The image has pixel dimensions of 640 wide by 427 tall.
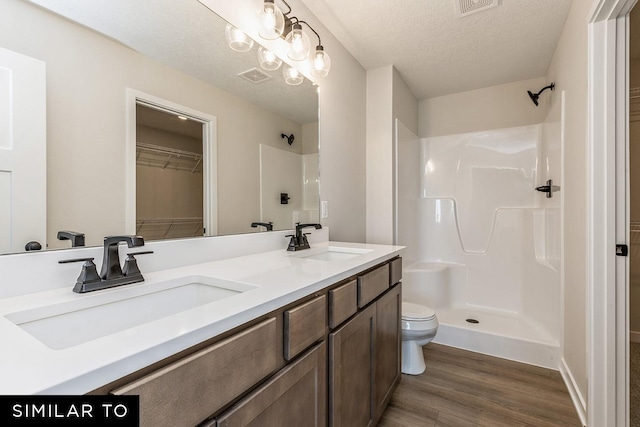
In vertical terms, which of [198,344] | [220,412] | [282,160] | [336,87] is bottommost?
[220,412]

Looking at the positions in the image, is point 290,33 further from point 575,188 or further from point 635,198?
point 635,198

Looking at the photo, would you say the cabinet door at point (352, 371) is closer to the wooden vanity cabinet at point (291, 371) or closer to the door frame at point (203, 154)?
the wooden vanity cabinet at point (291, 371)

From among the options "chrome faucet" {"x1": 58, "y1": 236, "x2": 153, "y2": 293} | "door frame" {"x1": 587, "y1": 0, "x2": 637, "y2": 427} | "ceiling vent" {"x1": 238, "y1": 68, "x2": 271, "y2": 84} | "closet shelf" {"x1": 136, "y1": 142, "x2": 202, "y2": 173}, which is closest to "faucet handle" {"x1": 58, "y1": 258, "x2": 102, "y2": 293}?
"chrome faucet" {"x1": 58, "y1": 236, "x2": 153, "y2": 293}

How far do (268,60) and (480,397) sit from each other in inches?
88.6

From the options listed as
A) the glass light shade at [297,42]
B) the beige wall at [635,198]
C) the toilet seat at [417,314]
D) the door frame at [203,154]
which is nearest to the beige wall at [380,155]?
the toilet seat at [417,314]

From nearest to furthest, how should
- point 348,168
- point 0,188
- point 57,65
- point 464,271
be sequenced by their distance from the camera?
1. point 0,188
2. point 57,65
3. point 348,168
4. point 464,271

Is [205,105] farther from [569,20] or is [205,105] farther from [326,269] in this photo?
[569,20]

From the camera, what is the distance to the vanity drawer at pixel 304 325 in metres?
0.80

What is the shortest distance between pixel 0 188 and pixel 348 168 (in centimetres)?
189

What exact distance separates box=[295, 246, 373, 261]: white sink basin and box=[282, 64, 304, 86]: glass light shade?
992 millimetres

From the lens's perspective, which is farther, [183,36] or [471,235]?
[471,235]

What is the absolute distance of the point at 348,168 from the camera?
7.61 ft

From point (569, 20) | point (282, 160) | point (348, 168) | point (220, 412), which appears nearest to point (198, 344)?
point (220, 412)

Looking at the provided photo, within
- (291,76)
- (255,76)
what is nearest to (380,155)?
(291,76)
